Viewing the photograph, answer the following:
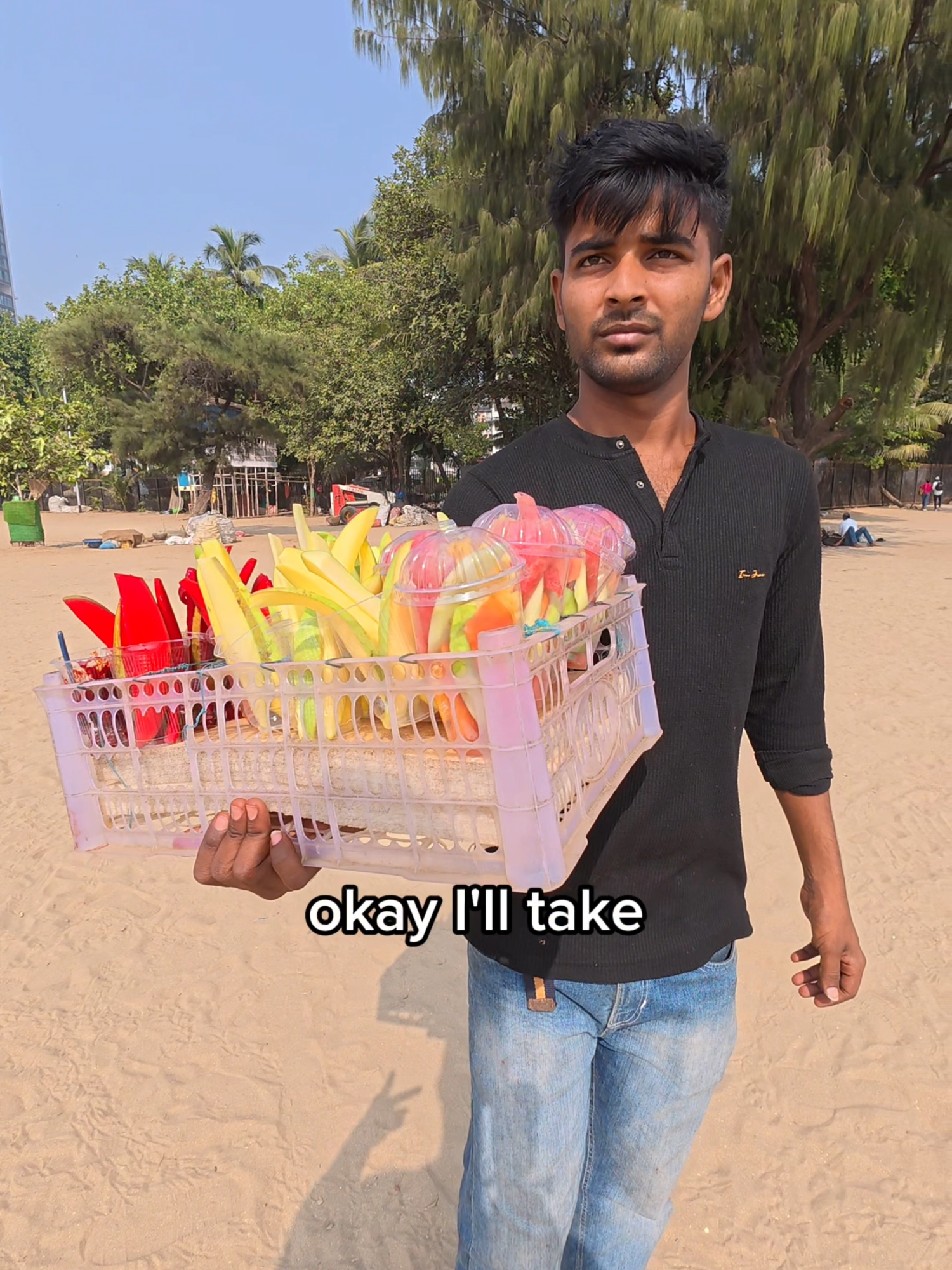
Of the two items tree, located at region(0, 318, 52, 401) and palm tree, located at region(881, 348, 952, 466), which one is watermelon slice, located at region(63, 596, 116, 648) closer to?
palm tree, located at region(881, 348, 952, 466)

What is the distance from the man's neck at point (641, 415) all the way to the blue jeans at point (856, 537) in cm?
1985

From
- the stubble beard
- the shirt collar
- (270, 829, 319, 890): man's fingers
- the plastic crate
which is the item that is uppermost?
the stubble beard

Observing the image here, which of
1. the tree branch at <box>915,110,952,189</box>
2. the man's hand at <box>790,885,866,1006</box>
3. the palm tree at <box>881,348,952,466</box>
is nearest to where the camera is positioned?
the man's hand at <box>790,885,866,1006</box>

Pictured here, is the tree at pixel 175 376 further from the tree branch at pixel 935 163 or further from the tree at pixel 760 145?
the tree branch at pixel 935 163

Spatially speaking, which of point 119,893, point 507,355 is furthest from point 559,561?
point 507,355

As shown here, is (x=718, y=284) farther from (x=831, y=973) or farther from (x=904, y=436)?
(x=904, y=436)

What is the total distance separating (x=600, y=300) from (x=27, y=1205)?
3.00 meters

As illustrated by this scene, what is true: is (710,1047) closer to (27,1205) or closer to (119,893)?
(27,1205)

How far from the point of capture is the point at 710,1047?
1.44m

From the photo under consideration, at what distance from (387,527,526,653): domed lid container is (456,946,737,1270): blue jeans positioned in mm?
712

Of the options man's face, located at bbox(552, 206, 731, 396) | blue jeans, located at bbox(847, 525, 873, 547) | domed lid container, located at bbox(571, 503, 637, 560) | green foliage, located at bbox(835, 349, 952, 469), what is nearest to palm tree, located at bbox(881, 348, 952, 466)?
green foliage, located at bbox(835, 349, 952, 469)

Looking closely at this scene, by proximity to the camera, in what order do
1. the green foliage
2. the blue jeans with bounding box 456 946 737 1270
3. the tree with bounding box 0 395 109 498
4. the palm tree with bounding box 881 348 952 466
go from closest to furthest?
the blue jeans with bounding box 456 946 737 1270 → the tree with bounding box 0 395 109 498 → the green foliage → the palm tree with bounding box 881 348 952 466

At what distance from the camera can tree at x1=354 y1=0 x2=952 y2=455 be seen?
35.7 ft

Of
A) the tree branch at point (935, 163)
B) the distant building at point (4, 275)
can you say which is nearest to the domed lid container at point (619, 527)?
the tree branch at point (935, 163)
